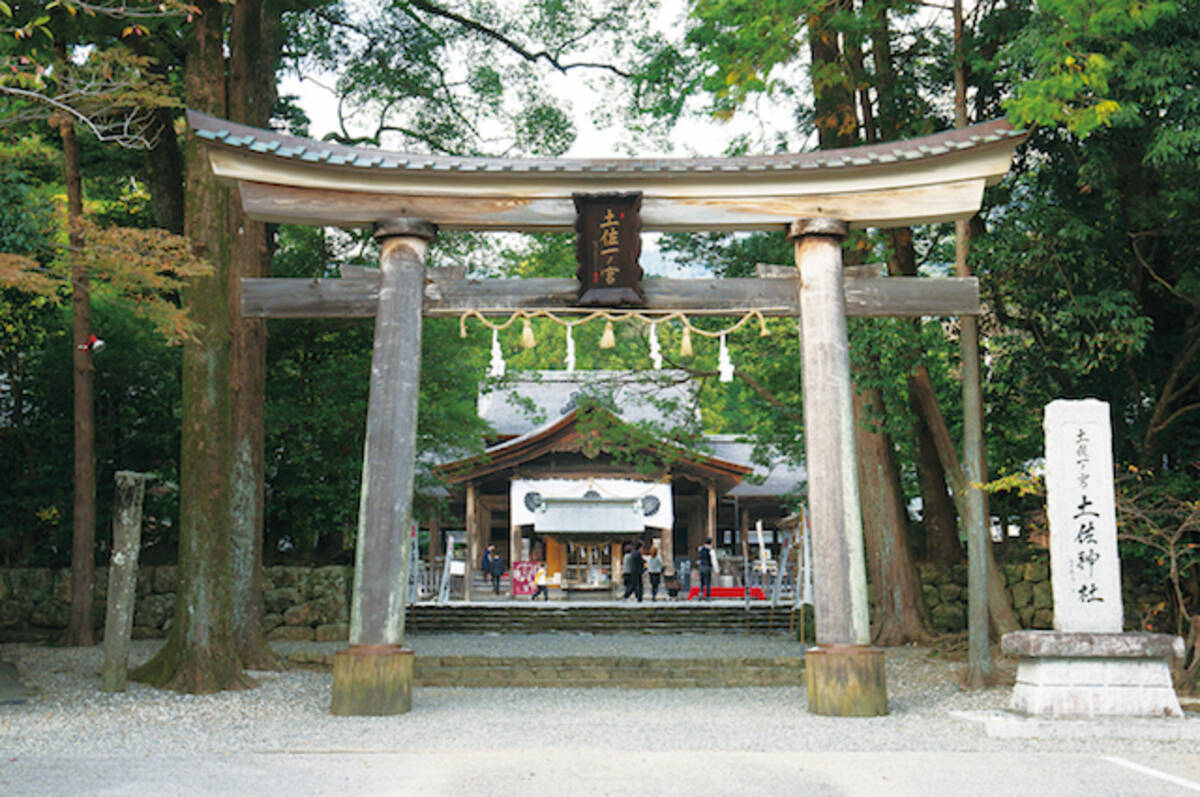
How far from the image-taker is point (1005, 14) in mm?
10250

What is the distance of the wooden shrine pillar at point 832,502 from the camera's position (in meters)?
7.11

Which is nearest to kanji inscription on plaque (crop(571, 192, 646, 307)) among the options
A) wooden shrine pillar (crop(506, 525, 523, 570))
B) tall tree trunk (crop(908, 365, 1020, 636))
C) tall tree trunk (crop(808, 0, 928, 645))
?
tall tree trunk (crop(908, 365, 1020, 636))

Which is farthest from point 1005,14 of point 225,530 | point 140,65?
point 225,530

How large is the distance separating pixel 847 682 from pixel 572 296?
3.67 m

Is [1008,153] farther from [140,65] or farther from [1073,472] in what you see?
[140,65]

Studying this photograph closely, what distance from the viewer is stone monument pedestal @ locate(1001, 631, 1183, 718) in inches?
257

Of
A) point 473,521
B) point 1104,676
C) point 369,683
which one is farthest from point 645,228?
point 473,521

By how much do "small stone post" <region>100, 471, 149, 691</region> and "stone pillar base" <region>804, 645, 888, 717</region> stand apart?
568 centimetres

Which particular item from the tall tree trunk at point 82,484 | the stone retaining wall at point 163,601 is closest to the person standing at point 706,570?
the stone retaining wall at point 163,601

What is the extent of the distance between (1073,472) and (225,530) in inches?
276

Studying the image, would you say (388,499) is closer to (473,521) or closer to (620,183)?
(620,183)

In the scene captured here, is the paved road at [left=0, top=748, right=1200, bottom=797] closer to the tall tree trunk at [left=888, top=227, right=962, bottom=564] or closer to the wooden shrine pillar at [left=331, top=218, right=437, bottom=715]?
the wooden shrine pillar at [left=331, top=218, right=437, bottom=715]

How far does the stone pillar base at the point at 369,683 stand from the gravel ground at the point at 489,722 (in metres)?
0.12

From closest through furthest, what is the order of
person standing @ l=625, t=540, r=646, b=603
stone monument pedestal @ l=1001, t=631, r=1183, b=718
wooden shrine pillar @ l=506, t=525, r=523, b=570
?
1. stone monument pedestal @ l=1001, t=631, r=1183, b=718
2. person standing @ l=625, t=540, r=646, b=603
3. wooden shrine pillar @ l=506, t=525, r=523, b=570
